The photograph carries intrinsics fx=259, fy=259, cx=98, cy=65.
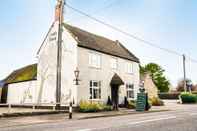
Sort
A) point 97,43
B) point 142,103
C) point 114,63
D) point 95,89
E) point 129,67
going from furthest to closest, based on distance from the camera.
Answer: point 129,67
point 114,63
point 97,43
point 95,89
point 142,103

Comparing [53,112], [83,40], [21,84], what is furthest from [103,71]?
[21,84]

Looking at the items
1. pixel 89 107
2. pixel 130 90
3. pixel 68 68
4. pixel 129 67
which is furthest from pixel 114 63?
pixel 89 107

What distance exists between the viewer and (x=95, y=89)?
2681 cm

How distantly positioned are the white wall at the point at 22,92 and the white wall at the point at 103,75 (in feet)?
23.8

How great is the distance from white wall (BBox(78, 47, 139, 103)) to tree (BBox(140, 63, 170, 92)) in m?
56.7

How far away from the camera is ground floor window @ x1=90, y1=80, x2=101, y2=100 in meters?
26.3

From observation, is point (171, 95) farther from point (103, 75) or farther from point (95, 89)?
point (95, 89)

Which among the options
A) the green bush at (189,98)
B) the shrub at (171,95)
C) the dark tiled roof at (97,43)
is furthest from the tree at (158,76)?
the dark tiled roof at (97,43)

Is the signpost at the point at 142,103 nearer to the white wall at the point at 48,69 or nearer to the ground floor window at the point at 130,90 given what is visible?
the ground floor window at the point at 130,90

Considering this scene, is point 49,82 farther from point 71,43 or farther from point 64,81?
point 71,43

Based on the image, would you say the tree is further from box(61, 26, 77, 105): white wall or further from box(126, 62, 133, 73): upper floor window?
box(61, 26, 77, 105): white wall

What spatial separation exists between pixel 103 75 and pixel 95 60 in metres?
1.94

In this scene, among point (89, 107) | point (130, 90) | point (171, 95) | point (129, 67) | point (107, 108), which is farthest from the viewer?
point (171, 95)

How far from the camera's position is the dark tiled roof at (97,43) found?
26.7 m
